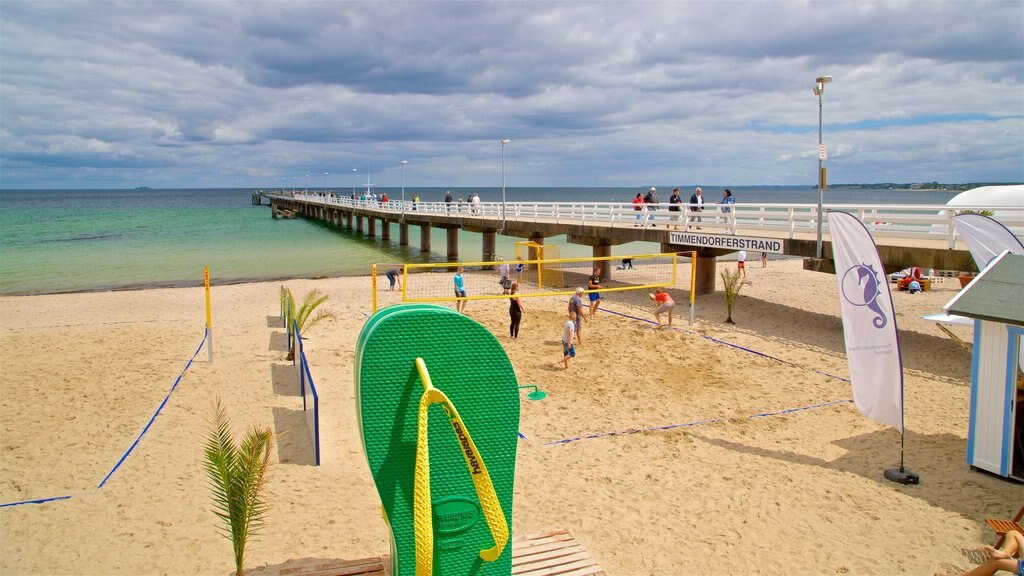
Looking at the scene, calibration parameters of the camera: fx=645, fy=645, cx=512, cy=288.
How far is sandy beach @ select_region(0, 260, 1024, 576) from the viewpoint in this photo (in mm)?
5477

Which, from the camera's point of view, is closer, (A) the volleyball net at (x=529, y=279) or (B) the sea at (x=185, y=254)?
(A) the volleyball net at (x=529, y=279)

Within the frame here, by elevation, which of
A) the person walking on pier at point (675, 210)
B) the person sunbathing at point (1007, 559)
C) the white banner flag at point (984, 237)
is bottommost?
the person sunbathing at point (1007, 559)

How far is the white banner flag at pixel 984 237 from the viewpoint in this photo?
27.4ft

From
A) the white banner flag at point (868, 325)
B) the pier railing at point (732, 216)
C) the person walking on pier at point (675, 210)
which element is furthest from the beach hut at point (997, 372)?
the person walking on pier at point (675, 210)

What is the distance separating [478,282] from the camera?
21922 mm

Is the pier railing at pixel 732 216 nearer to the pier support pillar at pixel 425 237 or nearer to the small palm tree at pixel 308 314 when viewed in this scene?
the pier support pillar at pixel 425 237

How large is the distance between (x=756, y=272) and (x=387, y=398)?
76.4 ft

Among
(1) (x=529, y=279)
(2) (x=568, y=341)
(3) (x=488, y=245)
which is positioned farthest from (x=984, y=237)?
(3) (x=488, y=245)

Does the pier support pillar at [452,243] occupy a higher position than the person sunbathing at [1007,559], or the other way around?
the pier support pillar at [452,243]

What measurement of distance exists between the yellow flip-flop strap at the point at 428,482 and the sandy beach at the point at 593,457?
254 centimetres

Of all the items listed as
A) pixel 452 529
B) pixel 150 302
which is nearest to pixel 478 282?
pixel 150 302

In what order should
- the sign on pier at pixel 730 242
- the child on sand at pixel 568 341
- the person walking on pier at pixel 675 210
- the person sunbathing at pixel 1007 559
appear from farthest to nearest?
the person walking on pier at pixel 675 210, the sign on pier at pixel 730 242, the child on sand at pixel 568 341, the person sunbathing at pixel 1007 559

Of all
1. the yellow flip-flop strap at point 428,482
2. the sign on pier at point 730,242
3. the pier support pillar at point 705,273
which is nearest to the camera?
the yellow flip-flop strap at point 428,482

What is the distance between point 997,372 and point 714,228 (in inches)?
581
